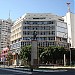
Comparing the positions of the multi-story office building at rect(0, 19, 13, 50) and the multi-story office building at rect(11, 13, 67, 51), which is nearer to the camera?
the multi-story office building at rect(11, 13, 67, 51)

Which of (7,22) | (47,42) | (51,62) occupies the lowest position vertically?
(51,62)

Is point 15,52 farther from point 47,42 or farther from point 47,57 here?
point 47,57

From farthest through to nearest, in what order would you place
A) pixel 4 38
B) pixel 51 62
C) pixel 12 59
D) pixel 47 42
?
1. pixel 4 38
2. pixel 12 59
3. pixel 47 42
4. pixel 51 62

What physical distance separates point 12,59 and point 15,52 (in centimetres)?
583

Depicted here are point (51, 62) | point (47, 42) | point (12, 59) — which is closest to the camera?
point (51, 62)

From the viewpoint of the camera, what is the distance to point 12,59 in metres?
118

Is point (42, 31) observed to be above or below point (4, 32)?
below

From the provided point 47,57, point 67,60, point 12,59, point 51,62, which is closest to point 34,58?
point 47,57

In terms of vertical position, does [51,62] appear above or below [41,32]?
below

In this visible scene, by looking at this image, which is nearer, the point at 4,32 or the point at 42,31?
the point at 42,31

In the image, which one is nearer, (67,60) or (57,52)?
(57,52)

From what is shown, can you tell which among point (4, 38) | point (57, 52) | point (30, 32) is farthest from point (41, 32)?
point (4, 38)

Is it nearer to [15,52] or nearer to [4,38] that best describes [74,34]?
[15,52]

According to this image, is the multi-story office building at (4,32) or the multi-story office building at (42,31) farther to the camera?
the multi-story office building at (4,32)
